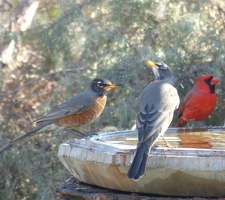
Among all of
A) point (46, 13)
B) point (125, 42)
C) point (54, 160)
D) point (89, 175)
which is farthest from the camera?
point (46, 13)

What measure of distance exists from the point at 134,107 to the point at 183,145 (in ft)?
8.86

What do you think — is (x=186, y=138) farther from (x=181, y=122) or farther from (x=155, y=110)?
(x=181, y=122)

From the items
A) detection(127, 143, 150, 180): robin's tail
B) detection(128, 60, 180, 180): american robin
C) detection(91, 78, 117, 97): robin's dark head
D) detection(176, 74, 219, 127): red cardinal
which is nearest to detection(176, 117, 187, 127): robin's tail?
detection(176, 74, 219, 127): red cardinal

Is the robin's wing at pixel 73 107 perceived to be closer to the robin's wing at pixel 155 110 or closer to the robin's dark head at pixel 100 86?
the robin's dark head at pixel 100 86

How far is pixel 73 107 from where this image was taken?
4621mm

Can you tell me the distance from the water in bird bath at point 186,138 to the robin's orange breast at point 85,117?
82 cm

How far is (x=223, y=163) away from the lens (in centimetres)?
240

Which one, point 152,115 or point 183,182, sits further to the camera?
point 152,115

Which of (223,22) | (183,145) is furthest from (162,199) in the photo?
(223,22)

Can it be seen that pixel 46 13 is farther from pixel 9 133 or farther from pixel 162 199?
pixel 162 199

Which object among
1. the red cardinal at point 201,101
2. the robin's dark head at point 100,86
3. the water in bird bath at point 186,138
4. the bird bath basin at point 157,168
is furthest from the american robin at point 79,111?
the bird bath basin at point 157,168

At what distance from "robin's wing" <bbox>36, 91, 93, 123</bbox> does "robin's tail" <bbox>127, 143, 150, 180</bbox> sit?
2.05 metres

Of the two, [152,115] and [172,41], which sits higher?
[172,41]

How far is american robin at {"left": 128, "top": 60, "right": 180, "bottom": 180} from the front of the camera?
2.49 metres
